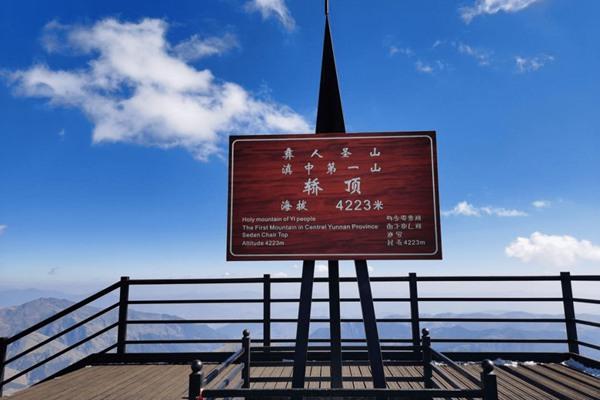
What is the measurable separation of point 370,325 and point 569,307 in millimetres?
4660

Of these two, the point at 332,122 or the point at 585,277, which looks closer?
the point at 332,122

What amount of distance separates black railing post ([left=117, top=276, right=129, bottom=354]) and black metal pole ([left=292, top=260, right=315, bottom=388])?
415 cm

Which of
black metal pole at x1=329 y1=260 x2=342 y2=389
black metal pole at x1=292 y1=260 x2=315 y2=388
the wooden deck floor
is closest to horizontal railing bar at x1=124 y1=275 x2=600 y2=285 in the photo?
the wooden deck floor

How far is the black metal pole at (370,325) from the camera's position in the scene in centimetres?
424

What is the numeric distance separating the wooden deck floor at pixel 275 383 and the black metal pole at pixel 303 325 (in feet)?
2.52

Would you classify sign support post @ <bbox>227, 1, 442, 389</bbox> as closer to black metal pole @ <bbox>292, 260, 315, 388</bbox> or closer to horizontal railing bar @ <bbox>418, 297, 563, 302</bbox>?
black metal pole @ <bbox>292, 260, 315, 388</bbox>

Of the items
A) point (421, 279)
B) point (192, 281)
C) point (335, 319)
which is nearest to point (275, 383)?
point (335, 319)

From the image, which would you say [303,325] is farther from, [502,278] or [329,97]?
[502,278]

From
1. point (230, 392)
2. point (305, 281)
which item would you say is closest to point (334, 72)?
point (305, 281)

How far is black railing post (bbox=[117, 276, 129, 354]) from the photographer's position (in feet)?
23.4

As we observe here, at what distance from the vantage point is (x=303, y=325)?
14.4 ft

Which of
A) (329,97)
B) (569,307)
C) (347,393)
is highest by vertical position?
(329,97)

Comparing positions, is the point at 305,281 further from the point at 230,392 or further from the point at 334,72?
the point at 334,72

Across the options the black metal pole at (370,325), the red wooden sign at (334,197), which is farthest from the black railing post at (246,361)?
the black metal pole at (370,325)
